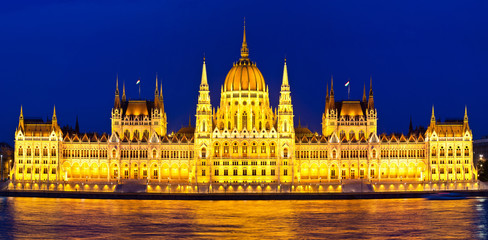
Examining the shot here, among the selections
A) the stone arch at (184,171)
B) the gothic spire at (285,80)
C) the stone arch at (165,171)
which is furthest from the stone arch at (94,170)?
the gothic spire at (285,80)

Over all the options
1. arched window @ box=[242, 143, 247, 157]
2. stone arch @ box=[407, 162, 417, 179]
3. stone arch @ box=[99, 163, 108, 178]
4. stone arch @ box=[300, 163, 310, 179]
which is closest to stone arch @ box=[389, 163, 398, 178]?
stone arch @ box=[407, 162, 417, 179]

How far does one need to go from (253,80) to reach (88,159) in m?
34.8

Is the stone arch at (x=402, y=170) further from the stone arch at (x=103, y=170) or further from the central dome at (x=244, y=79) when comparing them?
the stone arch at (x=103, y=170)

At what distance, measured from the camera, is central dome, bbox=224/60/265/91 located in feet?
570

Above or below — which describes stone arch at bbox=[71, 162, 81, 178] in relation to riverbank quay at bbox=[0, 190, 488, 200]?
above

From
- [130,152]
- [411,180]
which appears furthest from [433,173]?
[130,152]

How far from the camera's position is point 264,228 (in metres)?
106

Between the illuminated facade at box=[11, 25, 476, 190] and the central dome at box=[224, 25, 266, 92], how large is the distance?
816 millimetres

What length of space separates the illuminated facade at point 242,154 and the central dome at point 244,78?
816mm

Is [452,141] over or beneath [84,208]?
over

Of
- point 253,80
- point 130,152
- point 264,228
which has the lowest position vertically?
point 264,228

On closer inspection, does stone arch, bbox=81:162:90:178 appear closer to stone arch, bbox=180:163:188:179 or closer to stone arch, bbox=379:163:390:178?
stone arch, bbox=180:163:188:179

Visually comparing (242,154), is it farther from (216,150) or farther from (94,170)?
(94,170)

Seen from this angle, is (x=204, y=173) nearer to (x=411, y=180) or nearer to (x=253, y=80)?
(x=253, y=80)
